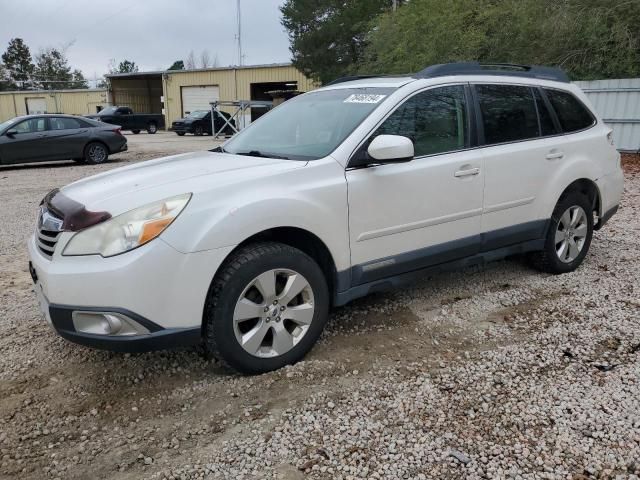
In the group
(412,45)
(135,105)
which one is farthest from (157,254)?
(135,105)

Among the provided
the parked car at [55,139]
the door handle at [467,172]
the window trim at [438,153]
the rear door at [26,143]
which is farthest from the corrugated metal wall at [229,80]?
the door handle at [467,172]

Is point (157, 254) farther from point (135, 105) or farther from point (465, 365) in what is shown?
point (135, 105)

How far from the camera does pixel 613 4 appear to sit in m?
12.9

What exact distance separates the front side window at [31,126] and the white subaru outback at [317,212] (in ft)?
37.6

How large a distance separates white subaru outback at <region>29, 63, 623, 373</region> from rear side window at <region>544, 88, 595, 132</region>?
0.06ft

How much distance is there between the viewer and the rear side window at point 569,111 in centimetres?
466

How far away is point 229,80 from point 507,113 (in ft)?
115

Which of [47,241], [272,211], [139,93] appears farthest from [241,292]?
[139,93]

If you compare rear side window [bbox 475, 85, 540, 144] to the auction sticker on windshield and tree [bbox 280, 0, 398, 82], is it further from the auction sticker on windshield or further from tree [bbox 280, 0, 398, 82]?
tree [bbox 280, 0, 398, 82]

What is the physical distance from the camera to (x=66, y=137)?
13.9 metres

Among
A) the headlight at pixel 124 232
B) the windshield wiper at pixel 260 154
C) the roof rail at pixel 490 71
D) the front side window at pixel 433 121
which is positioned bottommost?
the headlight at pixel 124 232

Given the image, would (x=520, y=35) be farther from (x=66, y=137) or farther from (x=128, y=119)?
(x=128, y=119)

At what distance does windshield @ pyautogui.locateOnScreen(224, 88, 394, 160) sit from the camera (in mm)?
3539

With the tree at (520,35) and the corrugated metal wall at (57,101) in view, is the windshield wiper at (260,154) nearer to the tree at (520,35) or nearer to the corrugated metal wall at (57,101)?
the tree at (520,35)
